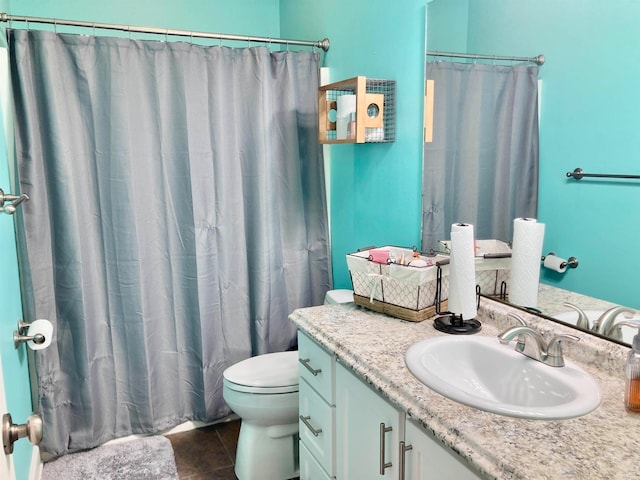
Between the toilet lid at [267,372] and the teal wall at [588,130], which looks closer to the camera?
the teal wall at [588,130]

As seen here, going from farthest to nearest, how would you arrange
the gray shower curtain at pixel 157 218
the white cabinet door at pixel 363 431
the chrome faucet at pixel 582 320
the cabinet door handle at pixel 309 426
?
the gray shower curtain at pixel 157 218
the cabinet door handle at pixel 309 426
the chrome faucet at pixel 582 320
the white cabinet door at pixel 363 431

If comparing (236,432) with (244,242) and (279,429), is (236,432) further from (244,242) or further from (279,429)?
(244,242)

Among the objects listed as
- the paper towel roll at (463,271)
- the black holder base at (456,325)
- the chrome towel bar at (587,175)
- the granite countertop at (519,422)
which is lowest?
the granite countertop at (519,422)

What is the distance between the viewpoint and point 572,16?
1.52 metres

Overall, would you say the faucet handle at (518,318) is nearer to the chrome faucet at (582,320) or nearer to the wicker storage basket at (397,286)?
the chrome faucet at (582,320)

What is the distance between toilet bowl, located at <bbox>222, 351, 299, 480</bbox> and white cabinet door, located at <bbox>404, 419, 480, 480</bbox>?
0.96m

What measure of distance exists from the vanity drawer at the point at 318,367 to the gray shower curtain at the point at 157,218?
87 cm

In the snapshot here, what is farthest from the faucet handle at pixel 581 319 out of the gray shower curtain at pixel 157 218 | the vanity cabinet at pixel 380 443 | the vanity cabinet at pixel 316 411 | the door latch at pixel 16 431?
the gray shower curtain at pixel 157 218

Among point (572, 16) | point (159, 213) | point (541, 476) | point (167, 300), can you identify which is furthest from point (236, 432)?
point (572, 16)

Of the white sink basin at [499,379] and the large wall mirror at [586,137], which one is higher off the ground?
the large wall mirror at [586,137]

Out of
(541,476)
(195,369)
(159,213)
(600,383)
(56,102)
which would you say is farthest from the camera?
(195,369)

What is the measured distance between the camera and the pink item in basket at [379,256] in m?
1.94

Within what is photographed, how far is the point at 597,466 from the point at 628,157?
Answer: 0.78m

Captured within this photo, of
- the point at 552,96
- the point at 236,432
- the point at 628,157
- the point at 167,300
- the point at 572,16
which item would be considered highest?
the point at 572,16
